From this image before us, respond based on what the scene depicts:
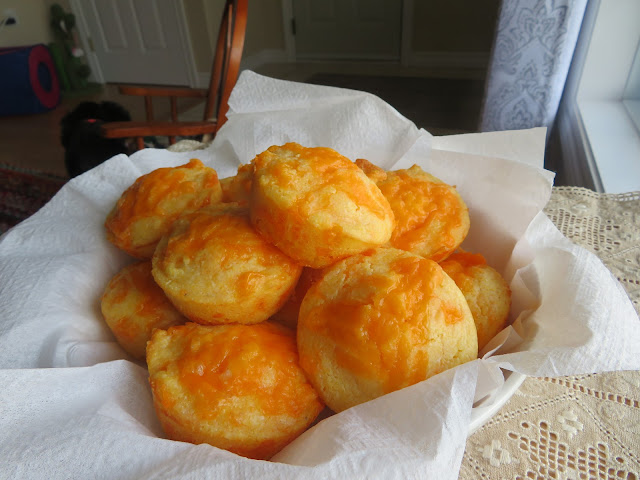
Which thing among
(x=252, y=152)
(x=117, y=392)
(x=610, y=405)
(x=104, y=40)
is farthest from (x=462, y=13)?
(x=117, y=392)

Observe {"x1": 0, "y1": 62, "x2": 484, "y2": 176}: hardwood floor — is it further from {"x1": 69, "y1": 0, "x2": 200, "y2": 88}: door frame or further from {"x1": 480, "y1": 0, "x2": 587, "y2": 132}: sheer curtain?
{"x1": 480, "y1": 0, "x2": 587, "y2": 132}: sheer curtain

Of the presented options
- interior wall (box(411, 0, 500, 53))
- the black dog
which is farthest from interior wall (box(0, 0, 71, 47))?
interior wall (box(411, 0, 500, 53))

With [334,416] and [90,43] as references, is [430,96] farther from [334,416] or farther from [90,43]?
[334,416]

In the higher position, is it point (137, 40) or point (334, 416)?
point (334, 416)

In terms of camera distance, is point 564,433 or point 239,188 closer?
point 564,433

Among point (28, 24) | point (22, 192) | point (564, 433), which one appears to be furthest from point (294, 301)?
point (28, 24)
